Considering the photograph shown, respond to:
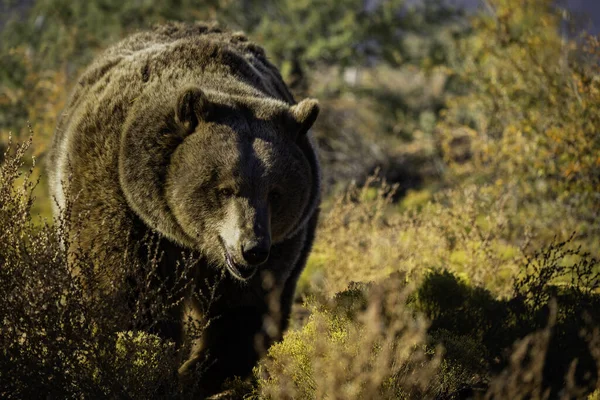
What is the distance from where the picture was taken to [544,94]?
8922 mm

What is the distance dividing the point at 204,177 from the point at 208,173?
0.12ft

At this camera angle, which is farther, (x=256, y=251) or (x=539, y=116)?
(x=539, y=116)

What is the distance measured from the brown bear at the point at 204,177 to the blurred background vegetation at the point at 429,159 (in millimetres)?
403

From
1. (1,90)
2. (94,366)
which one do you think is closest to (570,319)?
(94,366)

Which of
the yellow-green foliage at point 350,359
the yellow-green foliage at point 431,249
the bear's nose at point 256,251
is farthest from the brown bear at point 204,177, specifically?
the yellow-green foliage at point 431,249

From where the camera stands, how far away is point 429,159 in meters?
14.7

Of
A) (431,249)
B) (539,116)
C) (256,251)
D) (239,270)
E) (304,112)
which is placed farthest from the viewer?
(539,116)

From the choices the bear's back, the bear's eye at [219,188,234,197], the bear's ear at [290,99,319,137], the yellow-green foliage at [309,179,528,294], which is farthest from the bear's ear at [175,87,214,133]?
the yellow-green foliage at [309,179,528,294]

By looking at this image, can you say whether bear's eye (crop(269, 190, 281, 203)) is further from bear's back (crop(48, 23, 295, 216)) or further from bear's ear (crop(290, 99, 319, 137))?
bear's back (crop(48, 23, 295, 216))

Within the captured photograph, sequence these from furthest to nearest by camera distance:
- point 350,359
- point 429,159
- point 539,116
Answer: point 429,159, point 539,116, point 350,359

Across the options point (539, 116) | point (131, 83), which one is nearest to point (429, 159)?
point (539, 116)

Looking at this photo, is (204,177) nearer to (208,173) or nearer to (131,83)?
(208,173)

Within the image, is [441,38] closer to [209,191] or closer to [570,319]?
[570,319]

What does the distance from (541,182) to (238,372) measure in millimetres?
5875
